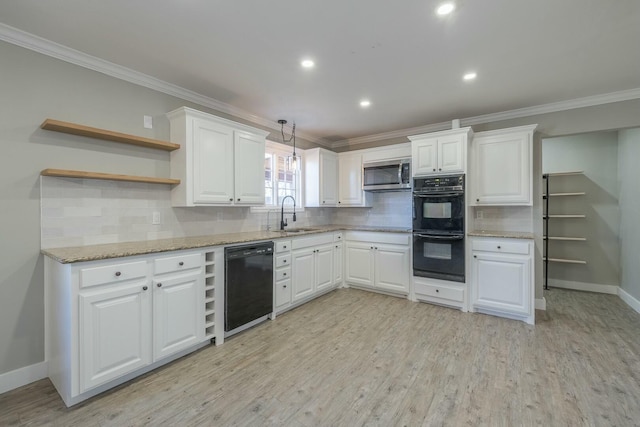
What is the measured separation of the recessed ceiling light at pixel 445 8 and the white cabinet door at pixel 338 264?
3.13m

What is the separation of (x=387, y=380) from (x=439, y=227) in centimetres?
210

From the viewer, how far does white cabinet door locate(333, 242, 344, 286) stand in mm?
4383

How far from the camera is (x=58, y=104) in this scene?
230cm

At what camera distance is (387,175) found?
173 inches

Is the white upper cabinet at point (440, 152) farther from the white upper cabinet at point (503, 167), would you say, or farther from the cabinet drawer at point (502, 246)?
the cabinet drawer at point (502, 246)

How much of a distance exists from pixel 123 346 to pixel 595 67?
4.57 meters

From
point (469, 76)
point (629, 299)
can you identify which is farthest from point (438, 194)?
point (629, 299)

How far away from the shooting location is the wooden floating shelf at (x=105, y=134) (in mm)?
2168

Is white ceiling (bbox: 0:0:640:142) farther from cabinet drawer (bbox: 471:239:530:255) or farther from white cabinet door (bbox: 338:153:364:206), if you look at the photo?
cabinet drawer (bbox: 471:239:530:255)

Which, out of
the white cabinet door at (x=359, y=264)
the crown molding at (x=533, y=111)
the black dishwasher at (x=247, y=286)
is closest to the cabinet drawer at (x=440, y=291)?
the white cabinet door at (x=359, y=264)

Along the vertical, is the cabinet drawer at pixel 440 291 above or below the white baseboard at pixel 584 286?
above

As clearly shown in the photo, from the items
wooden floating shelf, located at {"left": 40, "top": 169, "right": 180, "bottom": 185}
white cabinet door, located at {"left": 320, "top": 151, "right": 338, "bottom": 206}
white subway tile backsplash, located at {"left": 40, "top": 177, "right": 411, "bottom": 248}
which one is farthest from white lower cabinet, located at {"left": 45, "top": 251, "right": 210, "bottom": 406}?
white cabinet door, located at {"left": 320, "top": 151, "right": 338, "bottom": 206}

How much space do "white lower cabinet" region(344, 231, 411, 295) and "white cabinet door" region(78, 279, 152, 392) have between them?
2.91 metres

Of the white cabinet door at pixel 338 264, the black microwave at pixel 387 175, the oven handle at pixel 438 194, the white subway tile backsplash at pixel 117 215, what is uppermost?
the black microwave at pixel 387 175
